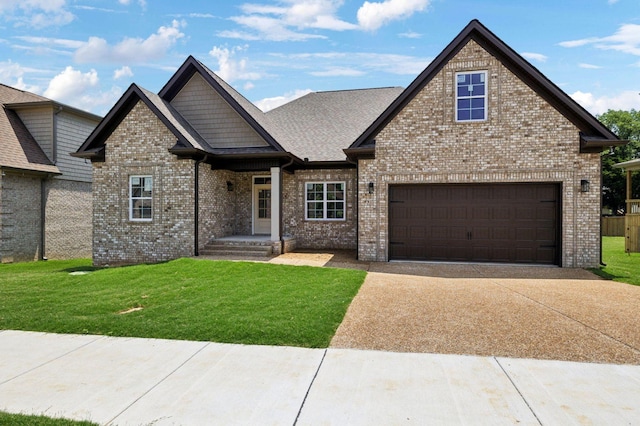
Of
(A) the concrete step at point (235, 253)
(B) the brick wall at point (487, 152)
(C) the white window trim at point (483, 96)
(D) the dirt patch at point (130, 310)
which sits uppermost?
(C) the white window trim at point (483, 96)

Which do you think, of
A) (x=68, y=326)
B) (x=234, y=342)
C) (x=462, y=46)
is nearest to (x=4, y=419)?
(x=234, y=342)

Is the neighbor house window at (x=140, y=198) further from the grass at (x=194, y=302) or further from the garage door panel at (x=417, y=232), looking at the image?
the garage door panel at (x=417, y=232)

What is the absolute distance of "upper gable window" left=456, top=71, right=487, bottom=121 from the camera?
12016 mm

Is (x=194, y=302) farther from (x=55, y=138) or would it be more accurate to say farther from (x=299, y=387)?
(x=55, y=138)

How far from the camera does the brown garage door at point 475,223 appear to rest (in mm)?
Answer: 11945

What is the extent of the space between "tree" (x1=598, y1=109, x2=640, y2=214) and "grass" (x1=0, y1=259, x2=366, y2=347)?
3544 centimetres

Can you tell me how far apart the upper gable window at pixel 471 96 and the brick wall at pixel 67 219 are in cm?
1770

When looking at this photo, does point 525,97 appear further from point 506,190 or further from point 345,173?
point 345,173

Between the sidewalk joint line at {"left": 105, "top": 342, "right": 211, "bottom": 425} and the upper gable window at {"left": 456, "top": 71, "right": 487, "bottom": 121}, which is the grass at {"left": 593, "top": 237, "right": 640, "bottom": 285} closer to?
the upper gable window at {"left": 456, "top": 71, "right": 487, "bottom": 121}

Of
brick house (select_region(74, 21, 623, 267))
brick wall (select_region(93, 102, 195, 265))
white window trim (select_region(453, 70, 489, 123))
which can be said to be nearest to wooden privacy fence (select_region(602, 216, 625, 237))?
brick house (select_region(74, 21, 623, 267))

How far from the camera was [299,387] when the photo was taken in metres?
3.99

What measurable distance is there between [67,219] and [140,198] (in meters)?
7.23

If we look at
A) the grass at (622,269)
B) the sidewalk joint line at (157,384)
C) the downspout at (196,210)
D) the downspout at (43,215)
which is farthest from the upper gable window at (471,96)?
the downspout at (43,215)

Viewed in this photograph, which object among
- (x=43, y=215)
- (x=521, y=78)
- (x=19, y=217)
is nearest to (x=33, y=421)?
(x=521, y=78)
